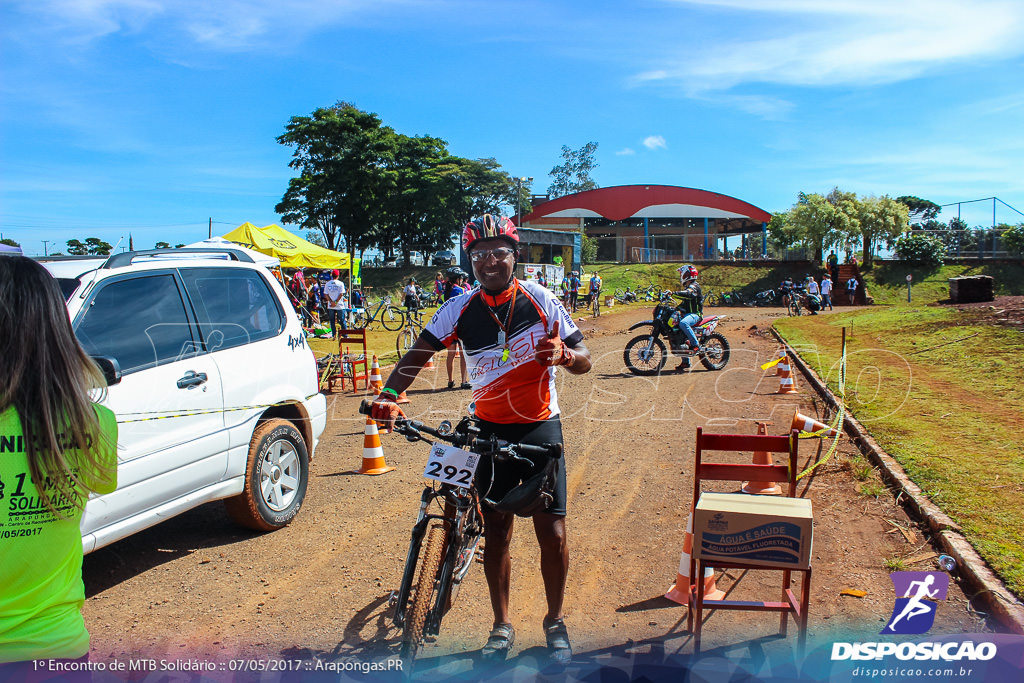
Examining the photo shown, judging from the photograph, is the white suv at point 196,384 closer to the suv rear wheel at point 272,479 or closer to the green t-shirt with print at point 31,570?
the suv rear wheel at point 272,479

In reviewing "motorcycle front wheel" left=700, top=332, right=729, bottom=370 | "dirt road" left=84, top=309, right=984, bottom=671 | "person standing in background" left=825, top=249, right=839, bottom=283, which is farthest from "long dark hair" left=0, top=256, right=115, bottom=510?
→ "person standing in background" left=825, top=249, right=839, bottom=283

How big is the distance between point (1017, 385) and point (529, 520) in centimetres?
770

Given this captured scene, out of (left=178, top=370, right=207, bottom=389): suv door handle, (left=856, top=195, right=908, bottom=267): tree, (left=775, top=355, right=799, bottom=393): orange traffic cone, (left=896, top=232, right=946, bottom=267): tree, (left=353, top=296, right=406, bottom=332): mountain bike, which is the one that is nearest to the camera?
(left=178, top=370, right=207, bottom=389): suv door handle

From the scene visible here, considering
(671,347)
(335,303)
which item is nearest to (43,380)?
(671,347)

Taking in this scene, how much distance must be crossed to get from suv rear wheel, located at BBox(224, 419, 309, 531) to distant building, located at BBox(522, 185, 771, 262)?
176 ft

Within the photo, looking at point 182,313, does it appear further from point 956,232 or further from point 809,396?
point 956,232

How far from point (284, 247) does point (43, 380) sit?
18.7 metres

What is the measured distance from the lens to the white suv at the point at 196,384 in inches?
158

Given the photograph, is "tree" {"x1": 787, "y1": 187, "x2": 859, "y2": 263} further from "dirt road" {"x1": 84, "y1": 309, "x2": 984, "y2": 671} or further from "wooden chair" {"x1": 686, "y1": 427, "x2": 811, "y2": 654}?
"wooden chair" {"x1": 686, "y1": 427, "x2": 811, "y2": 654}

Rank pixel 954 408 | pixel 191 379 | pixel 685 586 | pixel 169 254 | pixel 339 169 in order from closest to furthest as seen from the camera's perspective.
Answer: pixel 685 586
pixel 191 379
pixel 169 254
pixel 954 408
pixel 339 169

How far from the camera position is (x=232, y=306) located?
520 centimetres

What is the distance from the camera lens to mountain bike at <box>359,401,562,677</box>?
10.3ft

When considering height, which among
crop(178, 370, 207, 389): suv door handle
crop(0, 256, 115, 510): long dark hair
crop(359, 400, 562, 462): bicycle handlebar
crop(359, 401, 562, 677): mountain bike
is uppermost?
crop(0, 256, 115, 510): long dark hair

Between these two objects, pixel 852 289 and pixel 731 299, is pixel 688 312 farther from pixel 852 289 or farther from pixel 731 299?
pixel 731 299
